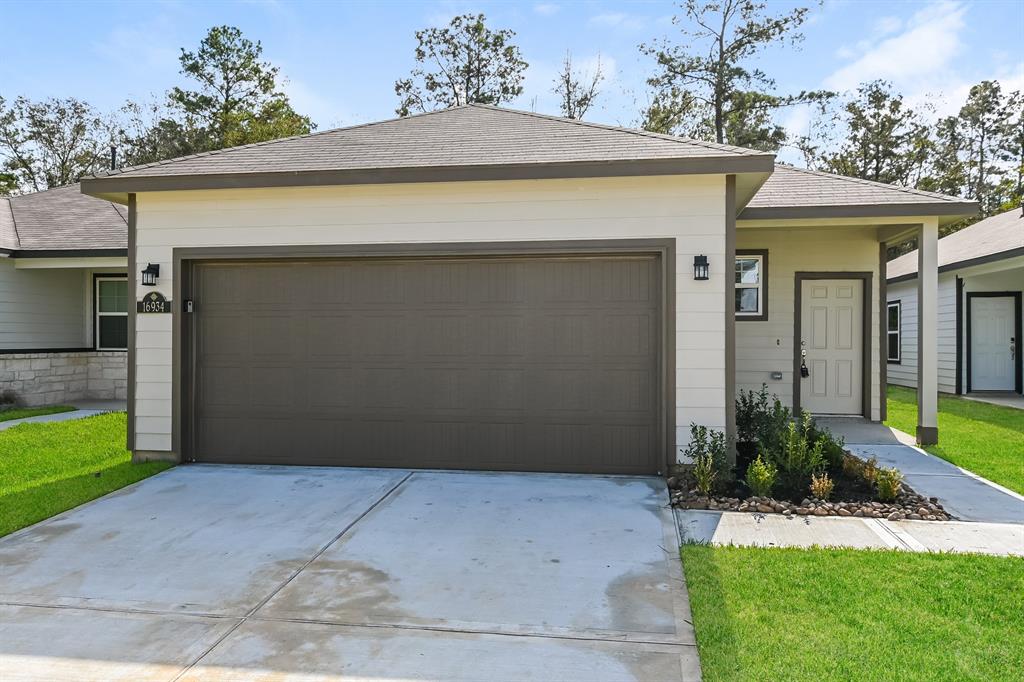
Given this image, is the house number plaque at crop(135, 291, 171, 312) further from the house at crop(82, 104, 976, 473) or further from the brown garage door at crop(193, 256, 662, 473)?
the brown garage door at crop(193, 256, 662, 473)

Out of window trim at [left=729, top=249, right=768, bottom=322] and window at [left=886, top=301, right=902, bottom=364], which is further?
window at [left=886, top=301, right=902, bottom=364]

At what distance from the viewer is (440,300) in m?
6.57

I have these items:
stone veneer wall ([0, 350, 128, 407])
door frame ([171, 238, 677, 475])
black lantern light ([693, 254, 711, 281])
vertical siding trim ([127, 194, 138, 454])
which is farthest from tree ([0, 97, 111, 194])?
black lantern light ([693, 254, 711, 281])

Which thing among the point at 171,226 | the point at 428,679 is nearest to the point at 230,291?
the point at 171,226

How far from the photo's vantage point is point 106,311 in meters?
12.3

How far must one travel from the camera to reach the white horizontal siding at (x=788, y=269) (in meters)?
9.16

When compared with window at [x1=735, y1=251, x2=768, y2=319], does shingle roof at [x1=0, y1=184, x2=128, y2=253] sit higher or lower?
higher

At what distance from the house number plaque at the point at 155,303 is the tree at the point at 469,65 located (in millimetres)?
19497

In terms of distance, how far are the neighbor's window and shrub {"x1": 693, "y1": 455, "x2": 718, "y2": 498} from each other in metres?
4.10

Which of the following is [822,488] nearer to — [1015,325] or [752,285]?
[752,285]

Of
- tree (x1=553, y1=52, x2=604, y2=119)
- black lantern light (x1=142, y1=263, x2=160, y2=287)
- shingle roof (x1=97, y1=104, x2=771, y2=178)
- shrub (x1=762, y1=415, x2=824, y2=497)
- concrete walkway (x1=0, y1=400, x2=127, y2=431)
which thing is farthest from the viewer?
tree (x1=553, y1=52, x2=604, y2=119)

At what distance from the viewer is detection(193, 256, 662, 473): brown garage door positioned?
6.31 m

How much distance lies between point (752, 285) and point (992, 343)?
680cm

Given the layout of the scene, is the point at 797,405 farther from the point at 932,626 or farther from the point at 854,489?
the point at 932,626
